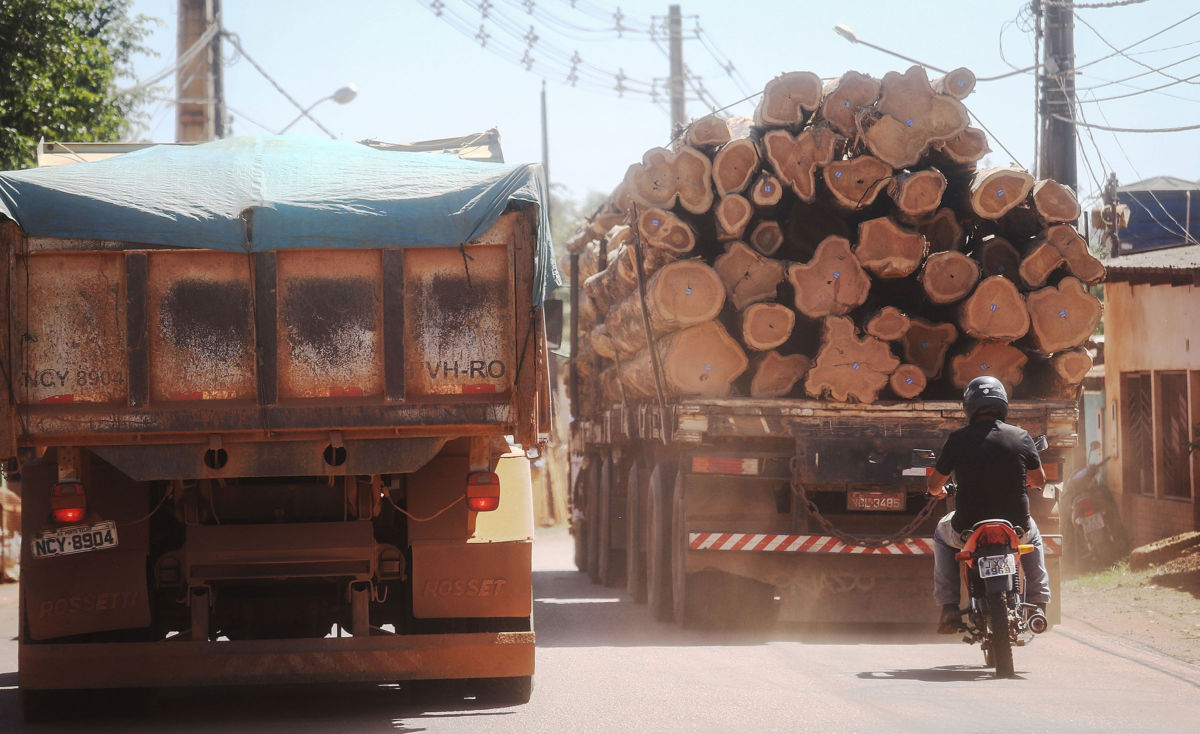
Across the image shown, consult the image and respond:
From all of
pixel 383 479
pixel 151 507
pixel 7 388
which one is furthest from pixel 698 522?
pixel 7 388

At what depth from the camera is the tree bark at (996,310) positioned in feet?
39.1

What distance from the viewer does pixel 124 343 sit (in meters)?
7.41

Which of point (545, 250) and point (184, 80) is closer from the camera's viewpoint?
point (545, 250)

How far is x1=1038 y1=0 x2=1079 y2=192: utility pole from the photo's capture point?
57.9ft

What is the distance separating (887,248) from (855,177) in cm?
62

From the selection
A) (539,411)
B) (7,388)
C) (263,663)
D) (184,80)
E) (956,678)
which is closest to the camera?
(7,388)

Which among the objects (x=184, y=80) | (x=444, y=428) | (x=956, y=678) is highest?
(x=184, y=80)

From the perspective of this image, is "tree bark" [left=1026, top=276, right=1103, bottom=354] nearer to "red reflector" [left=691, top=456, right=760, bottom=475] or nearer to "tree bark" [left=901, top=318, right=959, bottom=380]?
"tree bark" [left=901, top=318, right=959, bottom=380]

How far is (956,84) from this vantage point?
1209 centimetres

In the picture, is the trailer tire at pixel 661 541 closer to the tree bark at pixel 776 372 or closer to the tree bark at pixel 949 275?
the tree bark at pixel 776 372

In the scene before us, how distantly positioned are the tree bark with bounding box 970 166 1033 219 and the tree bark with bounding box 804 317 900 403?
1.39 m

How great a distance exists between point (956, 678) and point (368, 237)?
435 centimetres

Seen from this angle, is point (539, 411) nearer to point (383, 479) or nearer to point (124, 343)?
point (383, 479)

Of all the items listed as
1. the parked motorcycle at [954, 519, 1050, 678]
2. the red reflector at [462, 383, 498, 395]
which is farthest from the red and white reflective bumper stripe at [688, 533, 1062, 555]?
the red reflector at [462, 383, 498, 395]
